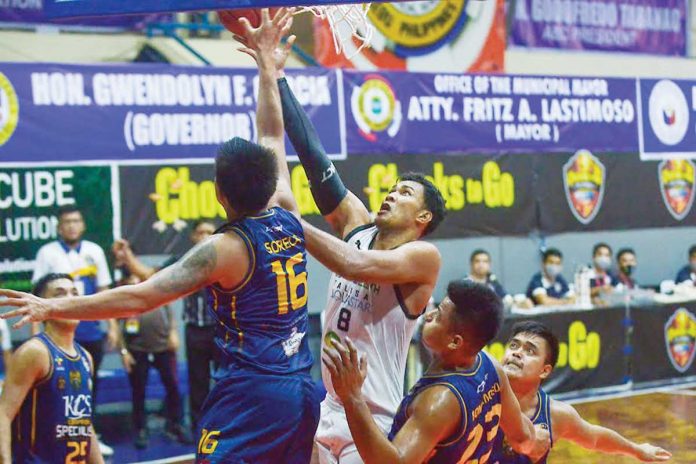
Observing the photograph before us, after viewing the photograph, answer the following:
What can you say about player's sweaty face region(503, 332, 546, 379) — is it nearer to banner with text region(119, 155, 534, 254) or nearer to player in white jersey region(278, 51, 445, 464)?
player in white jersey region(278, 51, 445, 464)

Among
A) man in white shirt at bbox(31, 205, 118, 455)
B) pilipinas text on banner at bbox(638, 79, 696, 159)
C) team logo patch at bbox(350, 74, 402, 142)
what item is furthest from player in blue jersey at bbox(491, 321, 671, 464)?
pilipinas text on banner at bbox(638, 79, 696, 159)

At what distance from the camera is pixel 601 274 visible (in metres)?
12.8

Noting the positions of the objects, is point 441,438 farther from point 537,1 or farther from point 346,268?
point 537,1

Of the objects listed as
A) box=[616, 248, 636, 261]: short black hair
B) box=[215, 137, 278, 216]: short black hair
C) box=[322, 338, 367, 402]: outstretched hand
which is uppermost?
box=[215, 137, 278, 216]: short black hair

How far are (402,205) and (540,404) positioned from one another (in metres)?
1.16

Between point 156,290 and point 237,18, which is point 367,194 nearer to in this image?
point 237,18

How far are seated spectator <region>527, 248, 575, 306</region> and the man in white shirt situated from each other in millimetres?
4601

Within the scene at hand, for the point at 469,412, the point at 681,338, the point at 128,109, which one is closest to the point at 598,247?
the point at 681,338

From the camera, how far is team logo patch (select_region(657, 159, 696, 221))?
13523 millimetres

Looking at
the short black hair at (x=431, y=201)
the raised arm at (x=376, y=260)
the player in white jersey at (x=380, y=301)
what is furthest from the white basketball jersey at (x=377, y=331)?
the short black hair at (x=431, y=201)

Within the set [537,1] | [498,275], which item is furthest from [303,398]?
[537,1]

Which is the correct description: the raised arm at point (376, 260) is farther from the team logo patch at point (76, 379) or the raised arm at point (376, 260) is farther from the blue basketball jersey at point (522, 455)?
the team logo patch at point (76, 379)

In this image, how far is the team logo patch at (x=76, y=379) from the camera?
5.88 metres

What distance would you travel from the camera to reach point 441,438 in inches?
160
